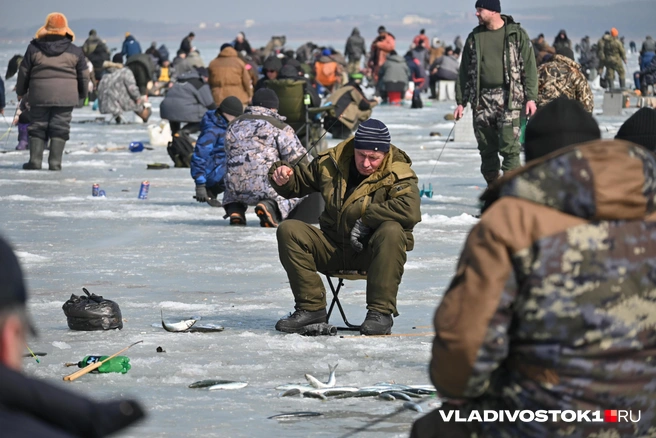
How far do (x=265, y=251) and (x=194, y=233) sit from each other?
1294 mm

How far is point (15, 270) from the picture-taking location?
77.6 inches

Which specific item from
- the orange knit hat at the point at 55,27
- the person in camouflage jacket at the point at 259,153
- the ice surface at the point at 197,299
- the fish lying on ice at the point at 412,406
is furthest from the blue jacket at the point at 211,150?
the fish lying on ice at the point at 412,406

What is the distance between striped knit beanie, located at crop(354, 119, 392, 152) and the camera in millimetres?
6148

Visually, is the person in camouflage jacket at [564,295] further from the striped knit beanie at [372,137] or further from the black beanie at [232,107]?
the black beanie at [232,107]

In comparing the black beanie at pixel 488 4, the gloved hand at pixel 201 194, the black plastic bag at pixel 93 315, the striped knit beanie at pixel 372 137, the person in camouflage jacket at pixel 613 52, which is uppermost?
the black beanie at pixel 488 4

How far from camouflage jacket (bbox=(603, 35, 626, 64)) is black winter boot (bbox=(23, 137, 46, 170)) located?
2169cm

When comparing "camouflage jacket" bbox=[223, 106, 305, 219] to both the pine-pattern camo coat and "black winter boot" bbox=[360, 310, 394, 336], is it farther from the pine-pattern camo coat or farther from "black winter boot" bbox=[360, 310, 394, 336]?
the pine-pattern camo coat

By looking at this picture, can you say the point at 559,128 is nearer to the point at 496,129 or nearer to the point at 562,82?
the point at 496,129

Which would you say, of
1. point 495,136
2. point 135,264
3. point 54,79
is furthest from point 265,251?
point 54,79

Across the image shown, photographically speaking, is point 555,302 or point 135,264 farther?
point 135,264

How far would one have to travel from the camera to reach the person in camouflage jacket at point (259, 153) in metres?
10.0

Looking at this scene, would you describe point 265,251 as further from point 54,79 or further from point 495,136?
point 54,79

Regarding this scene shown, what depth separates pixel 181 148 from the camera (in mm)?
16375

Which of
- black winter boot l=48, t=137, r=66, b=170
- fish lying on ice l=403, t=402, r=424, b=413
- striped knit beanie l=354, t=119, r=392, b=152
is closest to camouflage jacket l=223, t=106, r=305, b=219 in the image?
striped knit beanie l=354, t=119, r=392, b=152
